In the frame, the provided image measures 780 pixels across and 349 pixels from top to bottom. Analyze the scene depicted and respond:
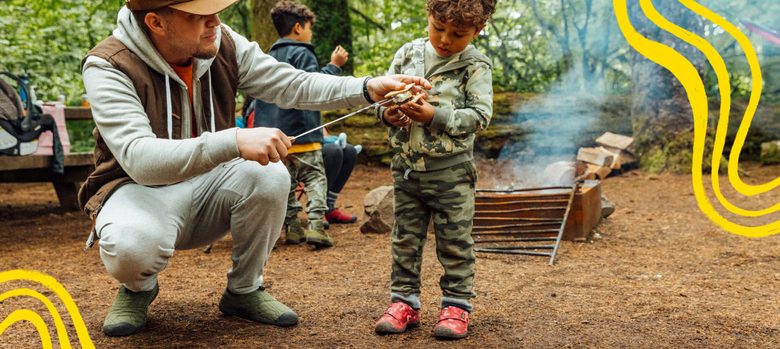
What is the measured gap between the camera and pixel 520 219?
5137 millimetres

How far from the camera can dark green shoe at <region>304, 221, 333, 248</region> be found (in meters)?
5.04

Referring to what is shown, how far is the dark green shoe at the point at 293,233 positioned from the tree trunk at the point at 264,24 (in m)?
4.46

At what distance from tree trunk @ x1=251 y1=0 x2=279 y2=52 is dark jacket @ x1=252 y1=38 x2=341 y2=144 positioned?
4060 millimetres

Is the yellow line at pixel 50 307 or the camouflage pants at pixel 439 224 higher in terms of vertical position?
the camouflage pants at pixel 439 224

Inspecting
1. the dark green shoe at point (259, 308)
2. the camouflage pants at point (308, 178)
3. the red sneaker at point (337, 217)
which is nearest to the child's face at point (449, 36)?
the dark green shoe at point (259, 308)

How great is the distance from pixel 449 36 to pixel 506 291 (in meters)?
1.36

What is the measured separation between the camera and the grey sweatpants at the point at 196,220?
2.80m

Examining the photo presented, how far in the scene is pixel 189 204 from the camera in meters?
3.04

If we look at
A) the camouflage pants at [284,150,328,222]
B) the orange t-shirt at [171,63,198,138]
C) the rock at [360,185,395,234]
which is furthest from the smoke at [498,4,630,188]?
the orange t-shirt at [171,63,198,138]

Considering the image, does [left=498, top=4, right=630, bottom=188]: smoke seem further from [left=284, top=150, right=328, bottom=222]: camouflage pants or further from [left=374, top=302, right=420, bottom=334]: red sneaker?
[left=374, top=302, right=420, bottom=334]: red sneaker

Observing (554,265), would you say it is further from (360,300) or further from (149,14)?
(149,14)

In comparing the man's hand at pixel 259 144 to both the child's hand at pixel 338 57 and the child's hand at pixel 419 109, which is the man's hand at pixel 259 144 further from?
the child's hand at pixel 338 57

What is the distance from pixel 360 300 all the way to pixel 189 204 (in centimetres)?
100

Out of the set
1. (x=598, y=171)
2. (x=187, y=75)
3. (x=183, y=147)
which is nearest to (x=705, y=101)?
(x=598, y=171)
